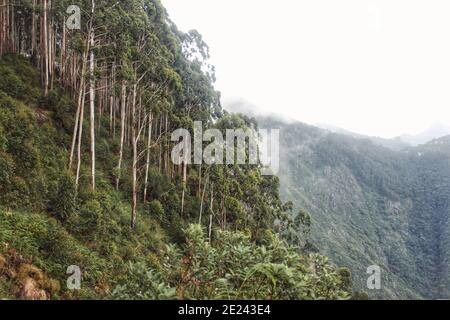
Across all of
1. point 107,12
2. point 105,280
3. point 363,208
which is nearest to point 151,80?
point 107,12

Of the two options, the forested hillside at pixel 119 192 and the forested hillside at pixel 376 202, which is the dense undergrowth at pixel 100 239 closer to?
the forested hillside at pixel 119 192

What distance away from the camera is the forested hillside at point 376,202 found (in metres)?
84.4

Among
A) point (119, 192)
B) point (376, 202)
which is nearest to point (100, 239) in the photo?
point (119, 192)

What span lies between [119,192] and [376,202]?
118459 mm

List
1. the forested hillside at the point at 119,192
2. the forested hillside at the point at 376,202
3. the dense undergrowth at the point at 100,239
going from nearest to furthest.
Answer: the dense undergrowth at the point at 100,239, the forested hillside at the point at 119,192, the forested hillside at the point at 376,202

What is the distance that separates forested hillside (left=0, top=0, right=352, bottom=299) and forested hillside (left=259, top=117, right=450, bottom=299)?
166 feet

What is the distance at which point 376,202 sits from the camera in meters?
123

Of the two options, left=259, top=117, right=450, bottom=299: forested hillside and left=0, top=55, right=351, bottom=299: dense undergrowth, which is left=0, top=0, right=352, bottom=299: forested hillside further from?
left=259, top=117, right=450, bottom=299: forested hillside

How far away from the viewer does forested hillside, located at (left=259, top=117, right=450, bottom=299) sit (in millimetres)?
84375

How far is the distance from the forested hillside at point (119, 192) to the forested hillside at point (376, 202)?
50618mm

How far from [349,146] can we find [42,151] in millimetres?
154715

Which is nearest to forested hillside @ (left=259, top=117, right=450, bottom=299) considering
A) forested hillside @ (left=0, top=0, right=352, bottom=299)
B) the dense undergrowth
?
forested hillside @ (left=0, top=0, right=352, bottom=299)

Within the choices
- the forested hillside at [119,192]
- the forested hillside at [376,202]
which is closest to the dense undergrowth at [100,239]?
the forested hillside at [119,192]

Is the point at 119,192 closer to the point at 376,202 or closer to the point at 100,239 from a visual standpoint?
the point at 100,239
